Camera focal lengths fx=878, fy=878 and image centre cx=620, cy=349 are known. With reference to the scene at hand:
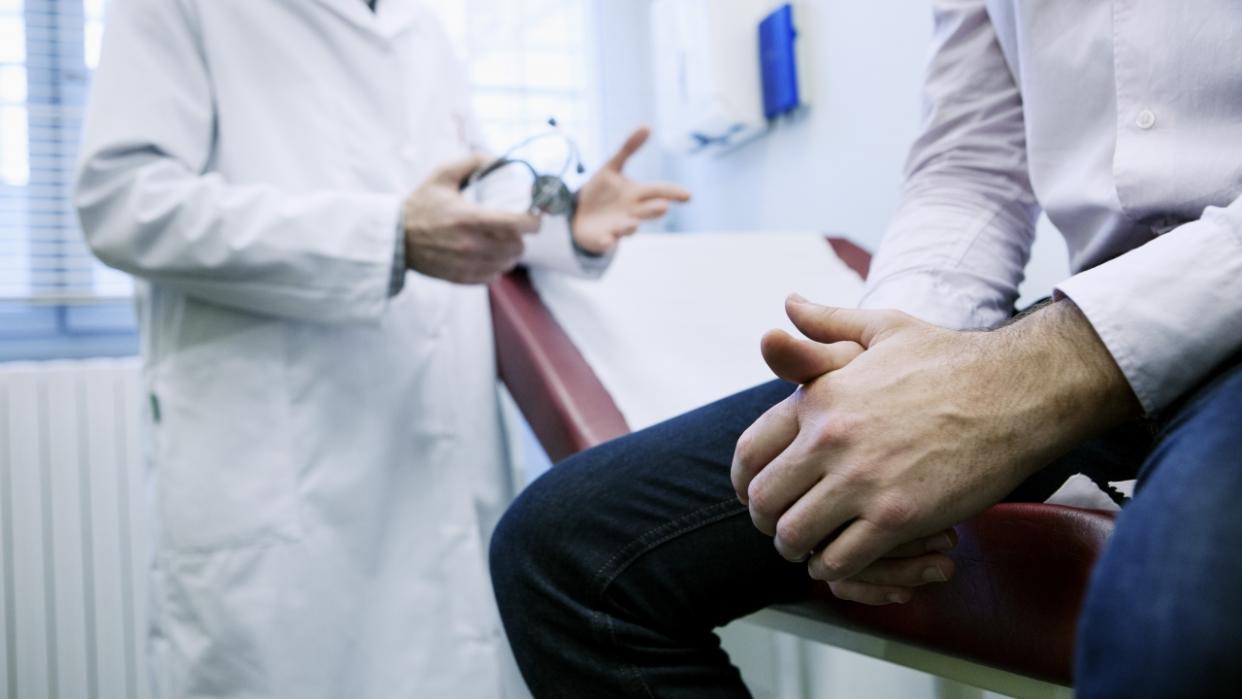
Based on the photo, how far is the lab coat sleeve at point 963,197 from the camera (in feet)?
2.28

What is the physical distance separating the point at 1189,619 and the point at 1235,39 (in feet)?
1.29

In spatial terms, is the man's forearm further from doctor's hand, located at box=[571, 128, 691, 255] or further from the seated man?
doctor's hand, located at box=[571, 128, 691, 255]

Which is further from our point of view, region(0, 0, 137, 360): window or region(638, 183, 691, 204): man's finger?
region(0, 0, 137, 360): window

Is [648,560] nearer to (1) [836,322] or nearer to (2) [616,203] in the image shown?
(1) [836,322]

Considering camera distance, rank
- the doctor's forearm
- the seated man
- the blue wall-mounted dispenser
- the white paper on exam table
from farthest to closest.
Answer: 1. the blue wall-mounted dispenser
2. the white paper on exam table
3. the doctor's forearm
4. the seated man

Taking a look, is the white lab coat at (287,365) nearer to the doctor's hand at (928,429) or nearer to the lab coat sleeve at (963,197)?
the lab coat sleeve at (963,197)

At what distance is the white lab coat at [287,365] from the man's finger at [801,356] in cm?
66

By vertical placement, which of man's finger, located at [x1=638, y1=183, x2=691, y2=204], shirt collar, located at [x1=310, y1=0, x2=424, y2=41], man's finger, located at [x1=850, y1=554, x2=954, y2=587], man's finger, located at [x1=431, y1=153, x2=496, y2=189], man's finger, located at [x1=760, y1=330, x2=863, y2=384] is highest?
shirt collar, located at [x1=310, y1=0, x2=424, y2=41]

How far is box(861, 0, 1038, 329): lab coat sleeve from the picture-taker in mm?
694

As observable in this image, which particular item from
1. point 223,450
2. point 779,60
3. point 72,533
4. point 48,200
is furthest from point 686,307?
point 48,200

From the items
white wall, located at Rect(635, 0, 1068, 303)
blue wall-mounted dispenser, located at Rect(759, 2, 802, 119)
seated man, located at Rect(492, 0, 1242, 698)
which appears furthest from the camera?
blue wall-mounted dispenser, located at Rect(759, 2, 802, 119)

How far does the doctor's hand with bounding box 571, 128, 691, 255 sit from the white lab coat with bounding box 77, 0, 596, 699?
8.7 inches

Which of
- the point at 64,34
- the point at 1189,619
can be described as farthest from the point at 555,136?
the point at 64,34

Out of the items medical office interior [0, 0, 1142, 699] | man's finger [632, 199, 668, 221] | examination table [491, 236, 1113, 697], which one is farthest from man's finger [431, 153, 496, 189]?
examination table [491, 236, 1113, 697]
